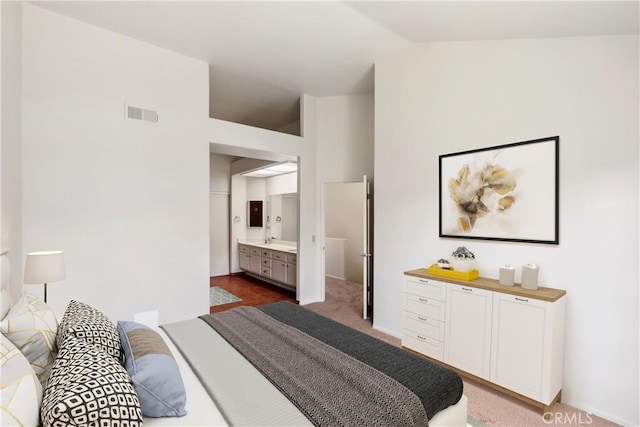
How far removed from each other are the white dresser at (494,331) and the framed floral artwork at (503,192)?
1.55ft

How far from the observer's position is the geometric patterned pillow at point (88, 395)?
0.94 m

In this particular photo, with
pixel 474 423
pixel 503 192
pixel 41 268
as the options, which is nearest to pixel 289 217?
pixel 503 192

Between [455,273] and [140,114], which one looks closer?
[455,273]

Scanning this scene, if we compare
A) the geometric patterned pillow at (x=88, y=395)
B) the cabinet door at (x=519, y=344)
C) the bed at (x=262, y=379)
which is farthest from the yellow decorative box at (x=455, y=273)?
the geometric patterned pillow at (x=88, y=395)

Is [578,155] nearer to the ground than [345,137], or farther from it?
nearer to the ground

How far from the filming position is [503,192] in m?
2.67

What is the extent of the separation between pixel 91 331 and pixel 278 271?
431 centimetres

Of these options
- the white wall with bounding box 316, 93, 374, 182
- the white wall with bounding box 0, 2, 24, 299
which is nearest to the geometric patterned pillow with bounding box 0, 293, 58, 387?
the white wall with bounding box 0, 2, 24, 299

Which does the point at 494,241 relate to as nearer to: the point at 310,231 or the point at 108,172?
the point at 310,231

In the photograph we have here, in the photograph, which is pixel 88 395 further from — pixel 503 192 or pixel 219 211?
pixel 219 211

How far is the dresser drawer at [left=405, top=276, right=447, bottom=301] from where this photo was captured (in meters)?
2.77

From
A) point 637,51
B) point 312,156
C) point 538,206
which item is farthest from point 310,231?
point 637,51

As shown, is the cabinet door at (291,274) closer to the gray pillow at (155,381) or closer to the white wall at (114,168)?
the white wall at (114,168)

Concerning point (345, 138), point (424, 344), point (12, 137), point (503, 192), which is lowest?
point (424, 344)
